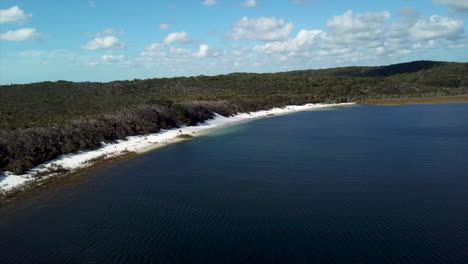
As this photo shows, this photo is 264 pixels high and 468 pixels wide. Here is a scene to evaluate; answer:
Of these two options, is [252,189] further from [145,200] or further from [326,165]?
[326,165]

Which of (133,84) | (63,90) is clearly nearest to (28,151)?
(63,90)

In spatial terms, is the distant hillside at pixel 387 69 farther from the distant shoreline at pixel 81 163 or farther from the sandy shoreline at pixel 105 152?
the distant shoreline at pixel 81 163

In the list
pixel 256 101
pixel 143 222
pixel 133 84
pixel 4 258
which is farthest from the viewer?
pixel 133 84

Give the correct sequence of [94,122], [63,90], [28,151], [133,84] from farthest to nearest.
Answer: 1. [133,84]
2. [63,90]
3. [94,122]
4. [28,151]

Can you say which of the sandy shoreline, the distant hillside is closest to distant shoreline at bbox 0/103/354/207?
the sandy shoreline

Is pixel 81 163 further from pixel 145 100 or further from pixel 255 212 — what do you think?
pixel 145 100

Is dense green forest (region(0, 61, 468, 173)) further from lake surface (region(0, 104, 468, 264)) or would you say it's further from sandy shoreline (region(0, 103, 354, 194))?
lake surface (region(0, 104, 468, 264))
